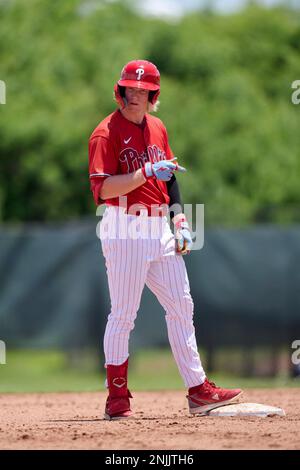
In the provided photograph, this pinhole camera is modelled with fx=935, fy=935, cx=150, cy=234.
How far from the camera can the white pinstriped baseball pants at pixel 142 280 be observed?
5.60 metres

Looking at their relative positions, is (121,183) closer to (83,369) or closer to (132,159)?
(132,159)

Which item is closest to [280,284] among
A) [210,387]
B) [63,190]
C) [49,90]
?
[210,387]

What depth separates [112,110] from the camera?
16859mm

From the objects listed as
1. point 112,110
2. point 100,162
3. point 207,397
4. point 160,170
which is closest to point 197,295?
point 207,397

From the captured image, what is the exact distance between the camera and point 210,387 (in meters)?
5.75

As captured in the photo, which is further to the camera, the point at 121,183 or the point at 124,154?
the point at 124,154

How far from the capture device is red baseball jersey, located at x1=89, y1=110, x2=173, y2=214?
5523mm

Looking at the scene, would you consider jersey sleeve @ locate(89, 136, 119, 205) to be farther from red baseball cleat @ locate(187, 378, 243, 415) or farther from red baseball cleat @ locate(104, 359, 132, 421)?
red baseball cleat @ locate(187, 378, 243, 415)

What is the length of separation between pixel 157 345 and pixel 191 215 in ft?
5.47

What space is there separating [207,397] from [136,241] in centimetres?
105

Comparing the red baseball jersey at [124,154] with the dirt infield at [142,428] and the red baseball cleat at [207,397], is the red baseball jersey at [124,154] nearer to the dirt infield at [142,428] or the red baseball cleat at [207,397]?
the red baseball cleat at [207,397]

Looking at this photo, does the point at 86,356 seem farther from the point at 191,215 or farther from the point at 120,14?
the point at 120,14

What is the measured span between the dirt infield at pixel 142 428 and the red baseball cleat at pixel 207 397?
12cm

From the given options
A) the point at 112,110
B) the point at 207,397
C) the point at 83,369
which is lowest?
the point at 207,397
